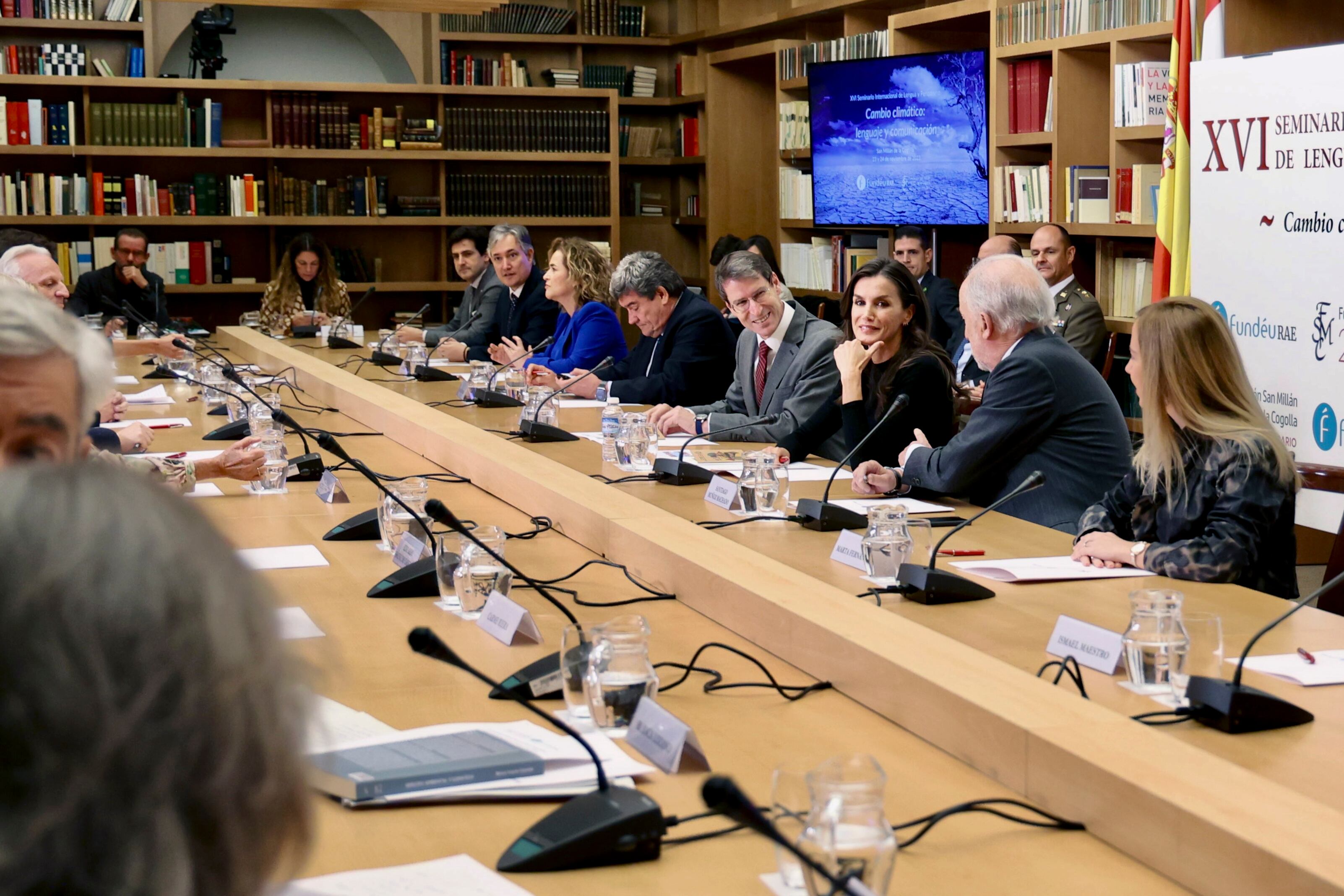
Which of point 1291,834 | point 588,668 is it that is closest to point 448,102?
point 588,668

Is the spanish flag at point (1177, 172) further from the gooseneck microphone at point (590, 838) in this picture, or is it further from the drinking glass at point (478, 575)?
the gooseneck microphone at point (590, 838)

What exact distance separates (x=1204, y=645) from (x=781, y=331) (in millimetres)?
2712

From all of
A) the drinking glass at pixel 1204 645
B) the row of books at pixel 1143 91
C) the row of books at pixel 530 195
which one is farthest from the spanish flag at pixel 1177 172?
the row of books at pixel 530 195

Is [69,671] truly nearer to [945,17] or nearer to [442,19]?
[945,17]

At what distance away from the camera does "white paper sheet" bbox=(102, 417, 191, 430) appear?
4305mm

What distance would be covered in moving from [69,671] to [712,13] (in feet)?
31.3

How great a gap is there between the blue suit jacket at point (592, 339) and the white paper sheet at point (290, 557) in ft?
11.1

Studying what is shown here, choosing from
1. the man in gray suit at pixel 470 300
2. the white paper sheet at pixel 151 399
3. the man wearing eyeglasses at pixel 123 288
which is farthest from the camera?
the man wearing eyeglasses at pixel 123 288

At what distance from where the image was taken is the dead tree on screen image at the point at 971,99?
6.79 metres

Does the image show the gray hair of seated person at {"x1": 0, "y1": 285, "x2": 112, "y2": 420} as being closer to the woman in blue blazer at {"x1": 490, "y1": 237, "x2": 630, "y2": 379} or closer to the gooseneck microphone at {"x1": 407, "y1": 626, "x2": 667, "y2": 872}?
the gooseneck microphone at {"x1": 407, "y1": 626, "x2": 667, "y2": 872}

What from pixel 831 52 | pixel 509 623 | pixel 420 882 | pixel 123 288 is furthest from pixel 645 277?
pixel 420 882

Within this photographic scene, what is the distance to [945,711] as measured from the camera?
1.62 metres

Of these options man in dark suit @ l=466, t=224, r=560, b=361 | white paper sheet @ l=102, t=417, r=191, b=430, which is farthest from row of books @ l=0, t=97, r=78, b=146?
white paper sheet @ l=102, t=417, r=191, b=430

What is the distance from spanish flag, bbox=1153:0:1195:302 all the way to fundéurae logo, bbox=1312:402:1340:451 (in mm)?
737
